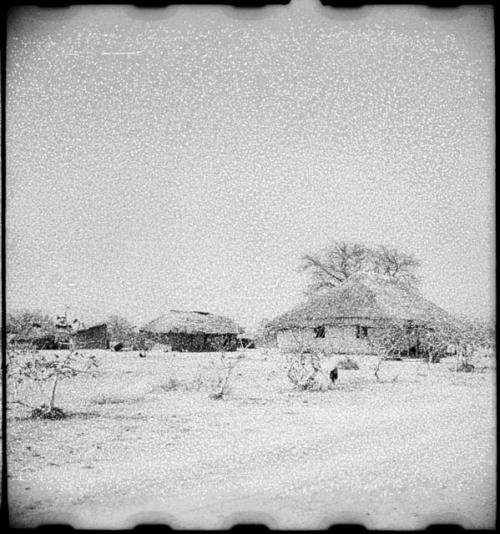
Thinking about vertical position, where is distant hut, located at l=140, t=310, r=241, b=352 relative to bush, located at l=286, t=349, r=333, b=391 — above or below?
above

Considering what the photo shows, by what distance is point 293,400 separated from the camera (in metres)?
3.24

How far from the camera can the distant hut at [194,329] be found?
312 cm

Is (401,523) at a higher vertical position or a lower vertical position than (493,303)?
lower

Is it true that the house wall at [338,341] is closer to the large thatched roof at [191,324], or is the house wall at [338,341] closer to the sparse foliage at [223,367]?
the sparse foliage at [223,367]

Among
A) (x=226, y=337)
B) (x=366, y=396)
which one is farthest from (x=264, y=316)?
(x=366, y=396)

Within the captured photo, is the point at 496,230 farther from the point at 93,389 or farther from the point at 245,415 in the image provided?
the point at 93,389

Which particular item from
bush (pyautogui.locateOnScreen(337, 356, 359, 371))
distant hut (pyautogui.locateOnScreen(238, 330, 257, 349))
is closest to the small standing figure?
bush (pyautogui.locateOnScreen(337, 356, 359, 371))

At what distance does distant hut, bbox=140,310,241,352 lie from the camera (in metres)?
3.12

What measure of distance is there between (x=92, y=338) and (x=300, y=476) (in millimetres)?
1382

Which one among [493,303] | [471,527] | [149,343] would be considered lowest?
[471,527]

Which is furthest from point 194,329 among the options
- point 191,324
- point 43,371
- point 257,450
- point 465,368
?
point 465,368

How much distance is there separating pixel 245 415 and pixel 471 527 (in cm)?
124

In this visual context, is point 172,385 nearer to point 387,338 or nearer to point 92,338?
point 92,338

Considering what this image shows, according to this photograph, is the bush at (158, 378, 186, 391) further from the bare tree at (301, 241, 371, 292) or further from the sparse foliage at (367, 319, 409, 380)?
the sparse foliage at (367, 319, 409, 380)
